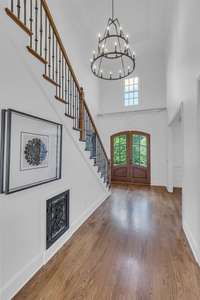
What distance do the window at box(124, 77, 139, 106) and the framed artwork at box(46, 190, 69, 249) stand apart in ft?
18.5

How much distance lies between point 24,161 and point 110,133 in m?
5.78

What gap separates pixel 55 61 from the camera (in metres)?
3.52

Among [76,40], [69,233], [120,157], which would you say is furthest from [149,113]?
[69,233]

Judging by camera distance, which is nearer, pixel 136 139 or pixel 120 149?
pixel 136 139

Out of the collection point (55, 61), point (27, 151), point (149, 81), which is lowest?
point (27, 151)

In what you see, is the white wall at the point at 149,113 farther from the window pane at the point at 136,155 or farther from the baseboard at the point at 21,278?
the baseboard at the point at 21,278

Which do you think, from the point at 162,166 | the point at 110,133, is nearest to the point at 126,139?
the point at 110,133

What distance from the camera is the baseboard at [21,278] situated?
149 centimetres

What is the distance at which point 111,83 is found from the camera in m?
7.46

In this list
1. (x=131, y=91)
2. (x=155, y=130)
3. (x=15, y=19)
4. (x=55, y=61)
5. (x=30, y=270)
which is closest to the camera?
(x=15, y=19)

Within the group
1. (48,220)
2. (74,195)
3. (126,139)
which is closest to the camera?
(48,220)

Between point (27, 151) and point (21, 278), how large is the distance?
4.32 ft

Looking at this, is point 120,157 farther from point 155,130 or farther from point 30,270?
point 30,270

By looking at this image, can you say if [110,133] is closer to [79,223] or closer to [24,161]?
[79,223]
